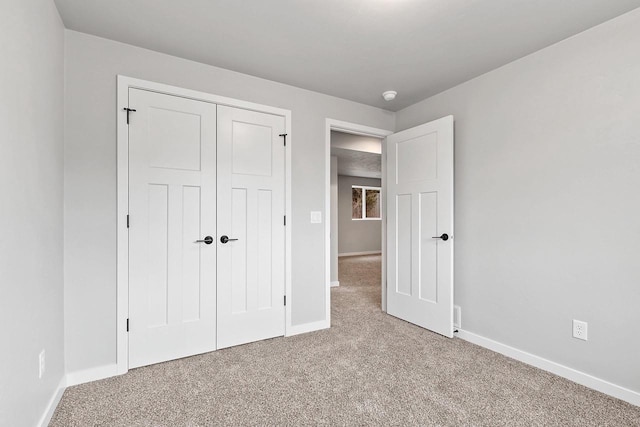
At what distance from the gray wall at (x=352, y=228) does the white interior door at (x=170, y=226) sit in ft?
20.4

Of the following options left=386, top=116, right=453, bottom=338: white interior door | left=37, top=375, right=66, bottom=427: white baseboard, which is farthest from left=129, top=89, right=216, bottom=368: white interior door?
left=386, top=116, right=453, bottom=338: white interior door

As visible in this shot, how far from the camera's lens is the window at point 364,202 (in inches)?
353

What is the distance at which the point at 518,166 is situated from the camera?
241 centimetres

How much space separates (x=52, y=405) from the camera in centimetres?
174

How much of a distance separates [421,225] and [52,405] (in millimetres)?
3033

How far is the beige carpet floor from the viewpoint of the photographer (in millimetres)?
1686

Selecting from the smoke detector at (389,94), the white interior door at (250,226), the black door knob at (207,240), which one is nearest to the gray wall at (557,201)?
the smoke detector at (389,94)

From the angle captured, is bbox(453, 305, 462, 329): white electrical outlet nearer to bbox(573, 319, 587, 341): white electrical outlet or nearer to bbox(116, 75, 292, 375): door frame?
bbox(573, 319, 587, 341): white electrical outlet

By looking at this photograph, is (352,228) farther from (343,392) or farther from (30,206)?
(30,206)

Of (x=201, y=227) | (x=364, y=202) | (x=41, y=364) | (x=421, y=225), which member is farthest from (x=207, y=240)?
(x=364, y=202)

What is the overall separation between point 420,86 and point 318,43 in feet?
3.94

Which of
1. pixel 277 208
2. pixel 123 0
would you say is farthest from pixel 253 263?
pixel 123 0

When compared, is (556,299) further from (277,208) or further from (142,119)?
(142,119)

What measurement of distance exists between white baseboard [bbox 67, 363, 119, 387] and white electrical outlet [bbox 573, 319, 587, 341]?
10.5ft
